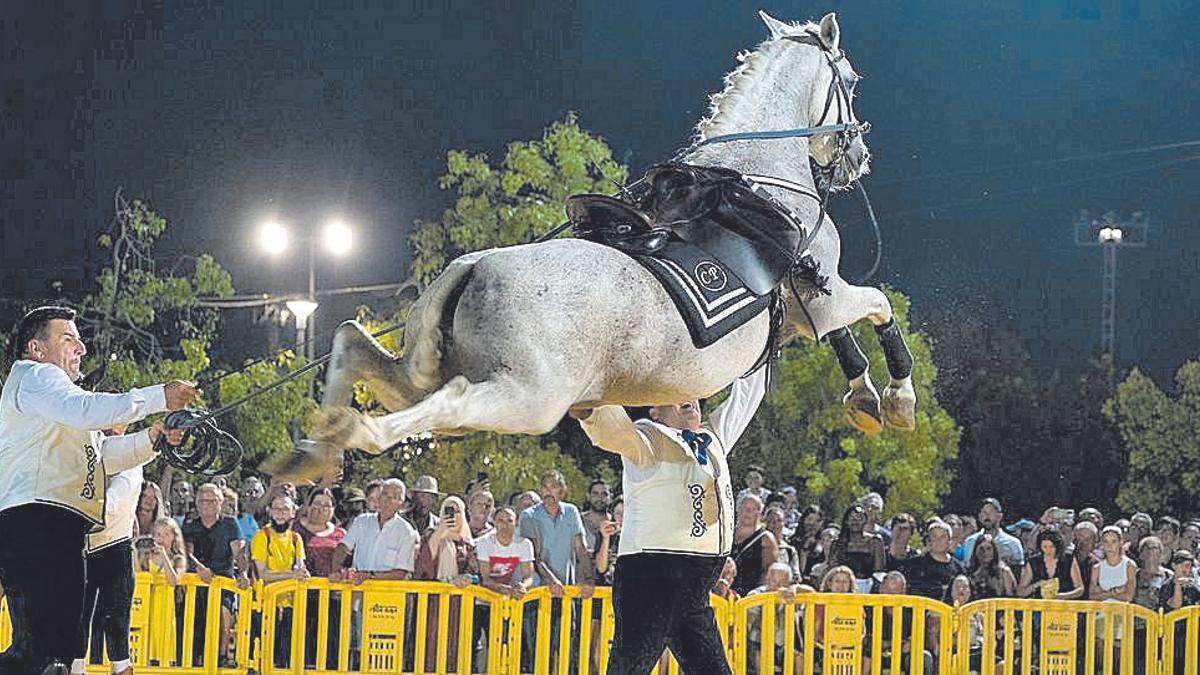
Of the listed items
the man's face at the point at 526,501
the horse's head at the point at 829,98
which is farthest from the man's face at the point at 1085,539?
the horse's head at the point at 829,98

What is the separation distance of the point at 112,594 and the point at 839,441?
42.0 feet

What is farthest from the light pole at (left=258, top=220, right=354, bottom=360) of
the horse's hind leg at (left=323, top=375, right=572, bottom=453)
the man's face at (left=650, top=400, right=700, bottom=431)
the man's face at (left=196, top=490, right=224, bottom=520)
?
the horse's hind leg at (left=323, top=375, right=572, bottom=453)

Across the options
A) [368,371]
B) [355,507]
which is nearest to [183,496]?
[355,507]

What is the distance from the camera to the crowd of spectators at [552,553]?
8.59m

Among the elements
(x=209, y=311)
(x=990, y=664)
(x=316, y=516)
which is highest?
(x=209, y=311)

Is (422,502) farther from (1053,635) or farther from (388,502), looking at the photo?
(1053,635)

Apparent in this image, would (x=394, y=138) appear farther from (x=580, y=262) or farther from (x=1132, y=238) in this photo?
(x=580, y=262)

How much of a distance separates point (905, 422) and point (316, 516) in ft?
15.1

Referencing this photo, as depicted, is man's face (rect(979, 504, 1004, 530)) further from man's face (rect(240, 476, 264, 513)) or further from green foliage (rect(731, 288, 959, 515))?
green foliage (rect(731, 288, 959, 515))

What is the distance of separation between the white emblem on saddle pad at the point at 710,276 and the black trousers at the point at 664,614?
4.37ft

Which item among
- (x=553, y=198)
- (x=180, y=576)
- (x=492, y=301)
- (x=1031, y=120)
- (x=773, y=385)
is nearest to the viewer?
(x=492, y=301)

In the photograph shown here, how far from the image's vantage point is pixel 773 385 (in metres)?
5.42

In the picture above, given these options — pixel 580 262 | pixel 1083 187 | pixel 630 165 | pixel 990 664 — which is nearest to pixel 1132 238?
pixel 1083 187

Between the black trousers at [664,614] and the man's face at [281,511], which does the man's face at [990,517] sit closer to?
the man's face at [281,511]
